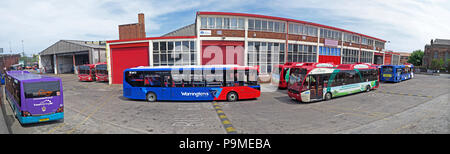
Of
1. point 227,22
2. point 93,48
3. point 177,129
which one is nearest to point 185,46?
point 227,22

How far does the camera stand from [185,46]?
23.2 metres

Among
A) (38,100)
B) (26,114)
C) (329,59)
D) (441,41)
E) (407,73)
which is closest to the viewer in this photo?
(26,114)

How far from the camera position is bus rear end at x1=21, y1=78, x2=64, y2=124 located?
8500 millimetres

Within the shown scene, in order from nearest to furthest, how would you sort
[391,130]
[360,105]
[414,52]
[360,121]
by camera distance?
[391,130] < [360,121] < [360,105] < [414,52]

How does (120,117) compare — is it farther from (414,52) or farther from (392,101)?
(414,52)

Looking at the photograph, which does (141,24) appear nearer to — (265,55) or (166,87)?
Answer: (166,87)

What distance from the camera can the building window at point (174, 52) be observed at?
914 inches

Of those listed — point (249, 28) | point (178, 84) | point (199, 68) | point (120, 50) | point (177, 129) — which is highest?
point (249, 28)

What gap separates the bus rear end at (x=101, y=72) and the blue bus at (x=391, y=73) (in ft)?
126

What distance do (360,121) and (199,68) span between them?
9821 millimetres

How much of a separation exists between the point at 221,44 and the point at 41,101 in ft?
57.4

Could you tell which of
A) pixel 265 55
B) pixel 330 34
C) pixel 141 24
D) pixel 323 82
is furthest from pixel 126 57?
pixel 330 34

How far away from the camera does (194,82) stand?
13875mm

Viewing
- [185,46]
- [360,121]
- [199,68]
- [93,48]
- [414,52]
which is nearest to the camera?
[360,121]
